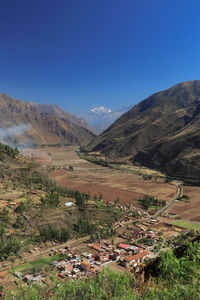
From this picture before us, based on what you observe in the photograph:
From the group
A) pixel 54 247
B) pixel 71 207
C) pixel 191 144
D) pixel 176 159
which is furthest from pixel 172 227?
pixel 191 144

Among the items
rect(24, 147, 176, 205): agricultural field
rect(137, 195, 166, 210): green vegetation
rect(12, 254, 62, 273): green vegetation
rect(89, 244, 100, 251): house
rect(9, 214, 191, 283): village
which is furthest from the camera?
rect(24, 147, 176, 205): agricultural field

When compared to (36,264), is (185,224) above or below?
below

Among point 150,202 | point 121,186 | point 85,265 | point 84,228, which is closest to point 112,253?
point 85,265

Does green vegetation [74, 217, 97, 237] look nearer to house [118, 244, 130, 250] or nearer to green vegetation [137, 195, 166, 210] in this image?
house [118, 244, 130, 250]

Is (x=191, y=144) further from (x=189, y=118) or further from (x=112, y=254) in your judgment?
(x=112, y=254)

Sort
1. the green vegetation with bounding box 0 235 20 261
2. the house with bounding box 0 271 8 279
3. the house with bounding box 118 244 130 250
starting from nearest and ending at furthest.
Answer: the house with bounding box 0 271 8 279 < the green vegetation with bounding box 0 235 20 261 < the house with bounding box 118 244 130 250

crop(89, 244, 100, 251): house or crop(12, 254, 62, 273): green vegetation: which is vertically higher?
crop(12, 254, 62, 273): green vegetation

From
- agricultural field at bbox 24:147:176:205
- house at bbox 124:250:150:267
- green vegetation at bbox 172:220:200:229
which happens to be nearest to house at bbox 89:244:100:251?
house at bbox 124:250:150:267

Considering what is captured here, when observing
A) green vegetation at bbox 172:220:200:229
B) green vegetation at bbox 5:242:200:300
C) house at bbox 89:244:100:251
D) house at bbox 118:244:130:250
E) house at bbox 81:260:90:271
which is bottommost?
green vegetation at bbox 172:220:200:229

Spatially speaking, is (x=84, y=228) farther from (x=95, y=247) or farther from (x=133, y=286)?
(x=133, y=286)

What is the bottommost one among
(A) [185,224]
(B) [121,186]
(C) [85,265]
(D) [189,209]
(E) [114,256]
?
(A) [185,224]

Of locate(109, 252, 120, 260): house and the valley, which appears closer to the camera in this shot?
the valley

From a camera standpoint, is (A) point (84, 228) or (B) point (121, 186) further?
(B) point (121, 186)
